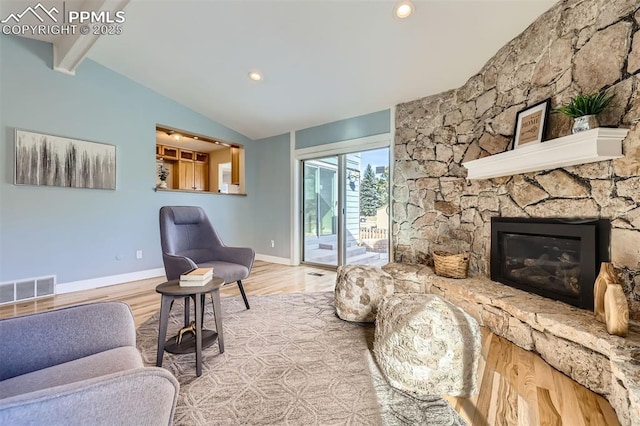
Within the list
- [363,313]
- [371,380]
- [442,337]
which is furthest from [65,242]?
[442,337]

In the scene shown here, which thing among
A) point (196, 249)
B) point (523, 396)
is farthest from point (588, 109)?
point (196, 249)

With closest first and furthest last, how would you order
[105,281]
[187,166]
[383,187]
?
[105,281], [383,187], [187,166]

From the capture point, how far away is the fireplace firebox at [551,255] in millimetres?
1882

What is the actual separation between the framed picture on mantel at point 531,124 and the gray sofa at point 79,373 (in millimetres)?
2819

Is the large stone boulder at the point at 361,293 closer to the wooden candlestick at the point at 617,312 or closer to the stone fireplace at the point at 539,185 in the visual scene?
the stone fireplace at the point at 539,185

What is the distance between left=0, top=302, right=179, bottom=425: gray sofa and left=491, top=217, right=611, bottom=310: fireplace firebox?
8.24 ft

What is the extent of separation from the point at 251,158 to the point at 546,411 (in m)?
5.24

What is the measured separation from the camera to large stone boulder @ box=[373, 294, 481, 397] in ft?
4.91

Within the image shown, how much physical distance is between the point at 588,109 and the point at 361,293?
2022 mm

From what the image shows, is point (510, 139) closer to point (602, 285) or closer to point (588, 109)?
point (588, 109)

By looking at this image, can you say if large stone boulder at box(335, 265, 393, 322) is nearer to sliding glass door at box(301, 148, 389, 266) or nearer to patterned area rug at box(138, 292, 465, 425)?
patterned area rug at box(138, 292, 465, 425)

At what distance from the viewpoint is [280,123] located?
472 cm

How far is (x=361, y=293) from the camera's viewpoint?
2375 mm

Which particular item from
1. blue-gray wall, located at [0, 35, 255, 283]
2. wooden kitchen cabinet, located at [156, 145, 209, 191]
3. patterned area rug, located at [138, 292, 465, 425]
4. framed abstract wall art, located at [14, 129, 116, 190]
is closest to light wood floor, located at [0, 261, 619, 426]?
patterned area rug, located at [138, 292, 465, 425]
